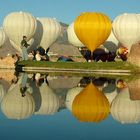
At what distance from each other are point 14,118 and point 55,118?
3.59 feet

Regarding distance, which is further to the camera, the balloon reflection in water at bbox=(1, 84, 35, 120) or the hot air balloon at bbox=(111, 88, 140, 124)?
the balloon reflection in water at bbox=(1, 84, 35, 120)

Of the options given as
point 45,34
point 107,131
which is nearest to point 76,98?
point 107,131

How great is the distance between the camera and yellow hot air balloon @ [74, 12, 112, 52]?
48875 millimetres

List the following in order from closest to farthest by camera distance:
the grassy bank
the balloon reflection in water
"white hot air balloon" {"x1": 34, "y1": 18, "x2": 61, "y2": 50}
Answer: the balloon reflection in water
the grassy bank
"white hot air balloon" {"x1": 34, "y1": 18, "x2": 61, "y2": 50}

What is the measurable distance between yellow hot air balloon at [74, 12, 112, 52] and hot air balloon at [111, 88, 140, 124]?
31.0m

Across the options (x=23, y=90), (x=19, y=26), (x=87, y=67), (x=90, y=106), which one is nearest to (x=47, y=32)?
(x=19, y=26)

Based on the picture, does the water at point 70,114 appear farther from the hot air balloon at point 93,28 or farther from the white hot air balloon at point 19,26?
the white hot air balloon at point 19,26

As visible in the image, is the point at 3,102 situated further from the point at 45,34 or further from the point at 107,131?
the point at 45,34

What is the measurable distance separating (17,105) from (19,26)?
36.3 m

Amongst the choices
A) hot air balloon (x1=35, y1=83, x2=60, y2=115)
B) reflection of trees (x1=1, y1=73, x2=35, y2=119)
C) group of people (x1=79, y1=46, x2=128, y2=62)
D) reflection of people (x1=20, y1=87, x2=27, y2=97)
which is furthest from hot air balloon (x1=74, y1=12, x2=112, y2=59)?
reflection of trees (x1=1, y1=73, x2=35, y2=119)

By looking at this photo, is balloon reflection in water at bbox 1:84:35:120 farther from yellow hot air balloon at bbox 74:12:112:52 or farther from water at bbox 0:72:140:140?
yellow hot air balloon at bbox 74:12:112:52

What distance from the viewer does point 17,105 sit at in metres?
15.6

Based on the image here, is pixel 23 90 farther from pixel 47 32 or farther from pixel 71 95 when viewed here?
pixel 47 32

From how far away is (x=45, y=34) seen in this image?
57.9m
